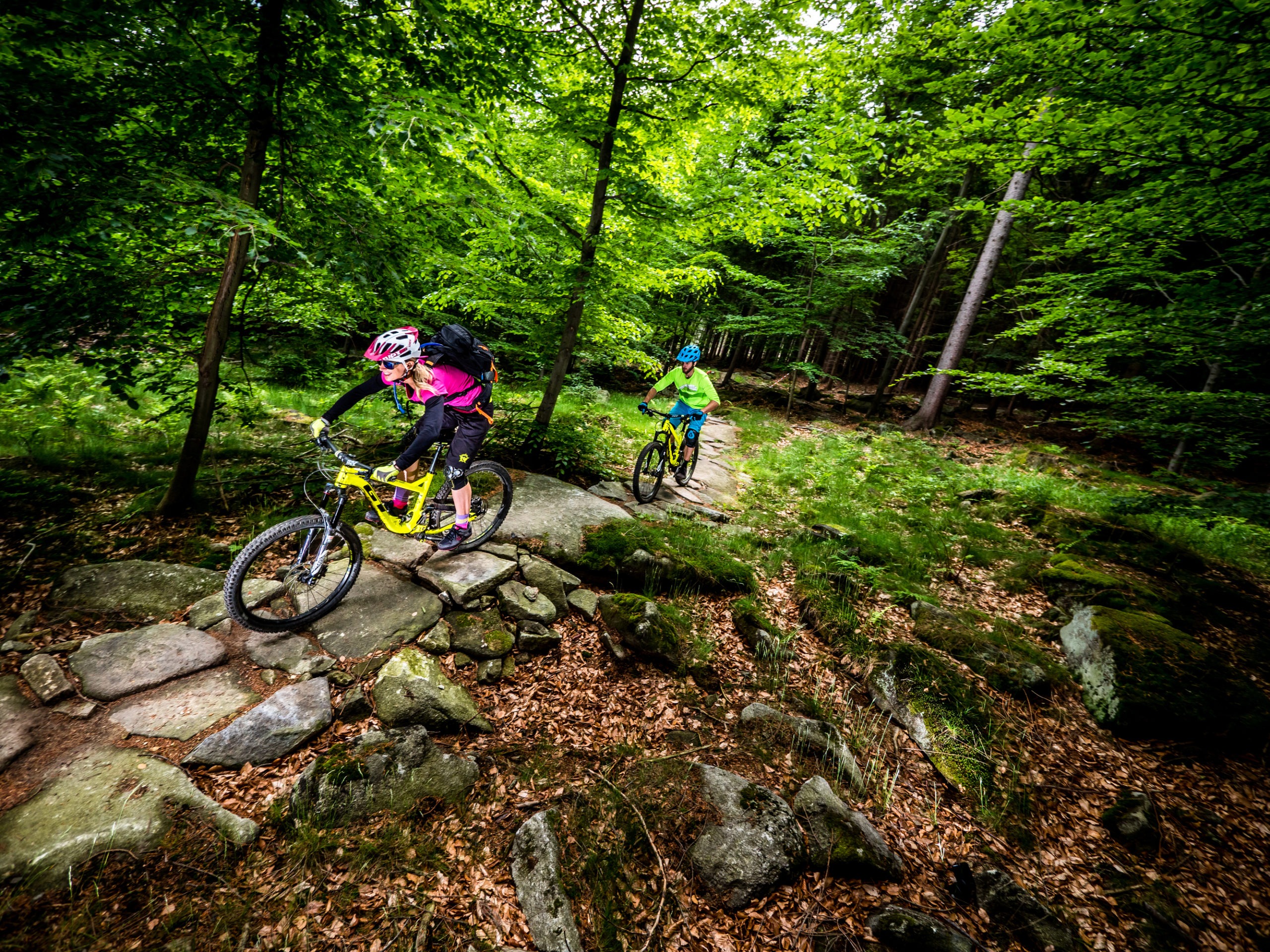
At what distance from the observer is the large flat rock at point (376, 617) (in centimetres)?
388

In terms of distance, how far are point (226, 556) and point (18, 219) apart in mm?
3186

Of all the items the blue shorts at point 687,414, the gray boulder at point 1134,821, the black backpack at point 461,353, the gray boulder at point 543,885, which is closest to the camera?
the gray boulder at point 543,885

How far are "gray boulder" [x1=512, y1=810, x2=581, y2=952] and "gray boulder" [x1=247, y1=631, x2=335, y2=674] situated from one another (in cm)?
220

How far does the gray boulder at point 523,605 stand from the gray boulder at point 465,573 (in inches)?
6.3

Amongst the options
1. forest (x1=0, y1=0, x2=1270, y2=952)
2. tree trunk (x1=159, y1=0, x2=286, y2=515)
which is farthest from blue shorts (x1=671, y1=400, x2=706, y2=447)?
tree trunk (x1=159, y1=0, x2=286, y2=515)

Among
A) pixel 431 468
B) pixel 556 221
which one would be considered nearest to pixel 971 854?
pixel 431 468

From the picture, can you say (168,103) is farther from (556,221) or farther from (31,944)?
(31,944)

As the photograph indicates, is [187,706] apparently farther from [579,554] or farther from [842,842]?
[842,842]

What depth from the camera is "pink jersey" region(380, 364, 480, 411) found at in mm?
4715

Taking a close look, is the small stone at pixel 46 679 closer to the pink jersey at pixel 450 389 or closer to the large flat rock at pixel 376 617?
the large flat rock at pixel 376 617

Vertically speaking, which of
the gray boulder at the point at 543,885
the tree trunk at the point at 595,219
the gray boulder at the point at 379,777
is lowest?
the gray boulder at the point at 543,885

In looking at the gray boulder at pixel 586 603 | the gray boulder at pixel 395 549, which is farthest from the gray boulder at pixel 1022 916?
the gray boulder at pixel 395 549

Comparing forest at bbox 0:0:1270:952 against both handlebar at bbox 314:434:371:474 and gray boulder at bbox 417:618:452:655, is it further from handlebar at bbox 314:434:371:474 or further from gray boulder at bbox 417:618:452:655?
handlebar at bbox 314:434:371:474

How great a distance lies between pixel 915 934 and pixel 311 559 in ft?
18.3
